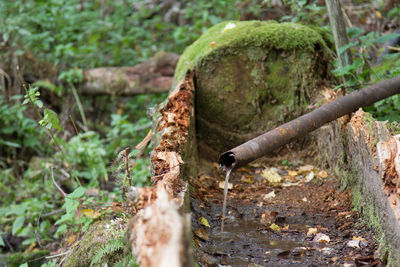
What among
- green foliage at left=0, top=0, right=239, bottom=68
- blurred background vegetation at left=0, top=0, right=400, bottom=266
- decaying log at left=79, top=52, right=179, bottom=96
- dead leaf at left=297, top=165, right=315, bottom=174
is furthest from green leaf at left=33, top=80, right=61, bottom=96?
dead leaf at left=297, top=165, right=315, bottom=174

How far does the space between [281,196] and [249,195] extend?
1.07ft

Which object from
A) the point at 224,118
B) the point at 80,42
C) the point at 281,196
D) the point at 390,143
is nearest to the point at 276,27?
the point at 224,118

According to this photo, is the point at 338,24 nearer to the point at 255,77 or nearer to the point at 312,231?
the point at 255,77

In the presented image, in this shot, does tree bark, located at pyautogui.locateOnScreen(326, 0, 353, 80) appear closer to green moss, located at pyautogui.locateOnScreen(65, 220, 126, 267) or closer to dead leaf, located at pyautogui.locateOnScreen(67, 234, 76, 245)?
green moss, located at pyautogui.locateOnScreen(65, 220, 126, 267)

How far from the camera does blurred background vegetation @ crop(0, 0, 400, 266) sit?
5.04 meters

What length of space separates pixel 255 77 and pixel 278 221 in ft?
6.60

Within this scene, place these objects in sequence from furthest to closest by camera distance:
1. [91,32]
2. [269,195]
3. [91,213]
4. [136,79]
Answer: [91,32] < [136,79] < [269,195] < [91,213]

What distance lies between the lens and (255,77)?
4.93m

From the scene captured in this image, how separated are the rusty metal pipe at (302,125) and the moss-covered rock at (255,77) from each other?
117cm

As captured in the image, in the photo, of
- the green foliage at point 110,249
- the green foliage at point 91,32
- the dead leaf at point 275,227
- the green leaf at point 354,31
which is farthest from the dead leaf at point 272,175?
the green foliage at point 91,32

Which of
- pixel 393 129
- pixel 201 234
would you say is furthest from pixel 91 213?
pixel 393 129

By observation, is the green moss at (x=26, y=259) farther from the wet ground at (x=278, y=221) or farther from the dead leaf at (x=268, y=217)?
the dead leaf at (x=268, y=217)

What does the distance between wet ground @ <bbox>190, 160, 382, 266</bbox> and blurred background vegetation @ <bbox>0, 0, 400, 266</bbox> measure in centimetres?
110

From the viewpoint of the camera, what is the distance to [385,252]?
254cm
